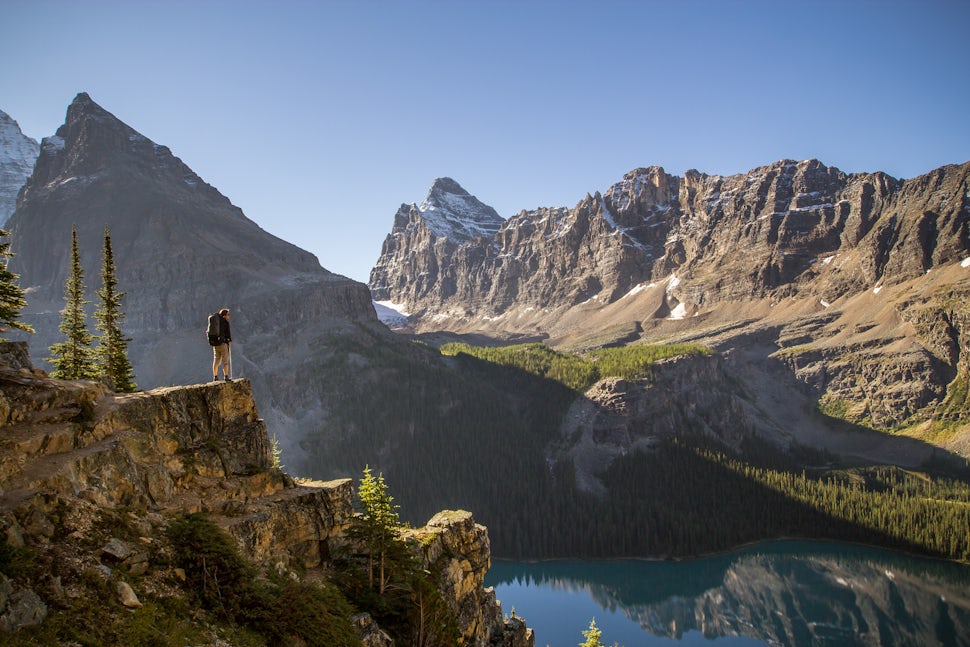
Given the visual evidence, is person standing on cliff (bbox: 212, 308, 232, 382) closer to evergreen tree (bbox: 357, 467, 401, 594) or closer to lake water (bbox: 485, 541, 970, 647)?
evergreen tree (bbox: 357, 467, 401, 594)

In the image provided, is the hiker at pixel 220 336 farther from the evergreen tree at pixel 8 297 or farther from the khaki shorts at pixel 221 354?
the evergreen tree at pixel 8 297

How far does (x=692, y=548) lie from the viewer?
129 meters

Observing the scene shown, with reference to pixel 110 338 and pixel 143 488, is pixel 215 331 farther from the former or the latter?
pixel 110 338

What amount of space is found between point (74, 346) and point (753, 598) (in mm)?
112611

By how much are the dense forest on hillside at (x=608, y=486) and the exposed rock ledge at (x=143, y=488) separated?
109 meters

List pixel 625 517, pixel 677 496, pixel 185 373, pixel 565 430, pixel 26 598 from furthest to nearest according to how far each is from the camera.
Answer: pixel 185 373
pixel 565 430
pixel 677 496
pixel 625 517
pixel 26 598

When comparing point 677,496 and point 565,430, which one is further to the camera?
point 565,430

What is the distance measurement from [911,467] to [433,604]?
20466cm

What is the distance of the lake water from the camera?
96.2m

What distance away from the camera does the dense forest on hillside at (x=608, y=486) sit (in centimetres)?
13175

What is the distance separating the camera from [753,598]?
110250 mm

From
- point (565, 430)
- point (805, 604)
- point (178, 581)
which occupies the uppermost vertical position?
point (178, 581)

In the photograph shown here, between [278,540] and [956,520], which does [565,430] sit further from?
[278,540]

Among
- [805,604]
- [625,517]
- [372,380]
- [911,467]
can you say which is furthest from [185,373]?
[911,467]
